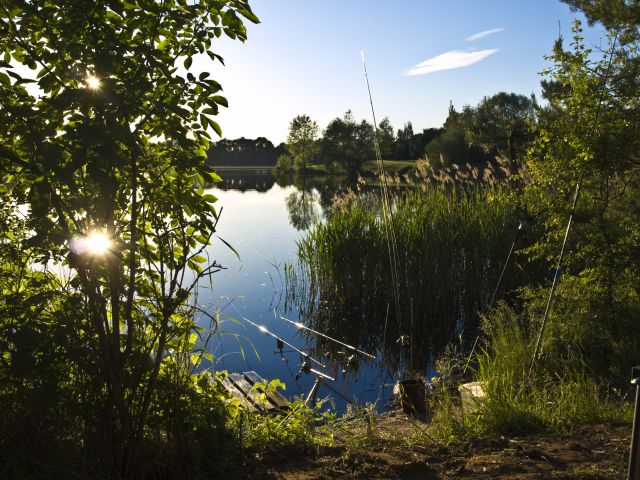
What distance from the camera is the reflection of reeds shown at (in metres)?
10.5

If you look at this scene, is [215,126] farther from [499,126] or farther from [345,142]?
[345,142]

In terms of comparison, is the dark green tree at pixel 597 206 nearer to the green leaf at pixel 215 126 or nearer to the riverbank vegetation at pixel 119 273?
the riverbank vegetation at pixel 119 273

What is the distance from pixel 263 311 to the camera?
12000 millimetres

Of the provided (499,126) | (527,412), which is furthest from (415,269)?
(499,126)

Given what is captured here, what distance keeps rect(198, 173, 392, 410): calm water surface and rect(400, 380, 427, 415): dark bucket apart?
133 centimetres

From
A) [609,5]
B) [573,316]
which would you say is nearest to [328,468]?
[573,316]

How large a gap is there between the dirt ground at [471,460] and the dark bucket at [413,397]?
199 centimetres

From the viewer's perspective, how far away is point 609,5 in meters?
10.5

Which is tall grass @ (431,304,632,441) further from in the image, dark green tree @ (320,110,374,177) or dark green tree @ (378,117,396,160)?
dark green tree @ (320,110,374,177)

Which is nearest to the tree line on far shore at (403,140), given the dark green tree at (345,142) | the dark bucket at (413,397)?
the dark green tree at (345,142)

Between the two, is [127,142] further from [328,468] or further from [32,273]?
[328,468]

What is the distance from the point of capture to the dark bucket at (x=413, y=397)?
6.16m

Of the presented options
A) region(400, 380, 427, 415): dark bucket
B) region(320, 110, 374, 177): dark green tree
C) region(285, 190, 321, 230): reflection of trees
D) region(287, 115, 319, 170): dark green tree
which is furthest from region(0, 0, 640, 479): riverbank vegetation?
region(287, 115, 319, 170): dark green tree

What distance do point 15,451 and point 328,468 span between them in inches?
65.6
